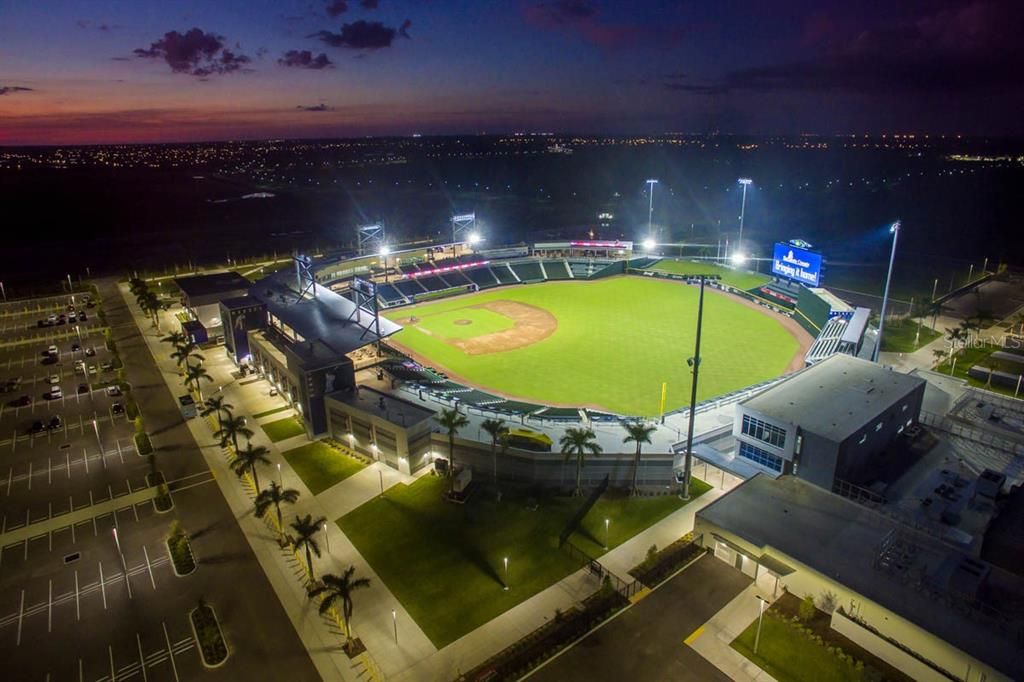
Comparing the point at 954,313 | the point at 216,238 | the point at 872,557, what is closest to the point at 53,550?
the point at 872,557

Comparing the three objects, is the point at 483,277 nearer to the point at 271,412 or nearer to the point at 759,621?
the point at 271,412

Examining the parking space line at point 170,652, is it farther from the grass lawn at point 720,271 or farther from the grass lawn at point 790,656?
the grass lawn at point 720,271

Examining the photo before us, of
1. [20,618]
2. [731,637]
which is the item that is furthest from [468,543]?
[20,618]

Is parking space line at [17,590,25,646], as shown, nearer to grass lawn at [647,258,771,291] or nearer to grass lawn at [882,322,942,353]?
grass lawn at [882,322,942,353]

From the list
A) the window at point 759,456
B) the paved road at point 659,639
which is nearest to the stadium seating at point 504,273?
the window at point 759,456

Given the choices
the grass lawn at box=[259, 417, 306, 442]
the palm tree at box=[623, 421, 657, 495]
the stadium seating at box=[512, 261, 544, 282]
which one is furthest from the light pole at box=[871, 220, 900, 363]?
the stadium seating at box=[512, 261, 544, 282]

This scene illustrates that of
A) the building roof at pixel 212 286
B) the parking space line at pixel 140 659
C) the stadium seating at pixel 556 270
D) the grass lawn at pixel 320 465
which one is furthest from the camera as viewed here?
the stadium seating at pixel 556 270
